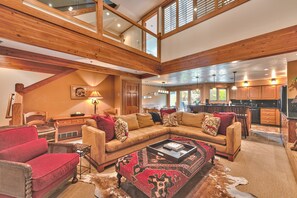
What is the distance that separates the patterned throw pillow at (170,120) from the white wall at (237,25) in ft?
7.36

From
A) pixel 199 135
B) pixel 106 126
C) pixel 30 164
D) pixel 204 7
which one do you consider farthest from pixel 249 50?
pixel 30 164

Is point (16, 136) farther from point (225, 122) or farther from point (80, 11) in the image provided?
point (225, 122)

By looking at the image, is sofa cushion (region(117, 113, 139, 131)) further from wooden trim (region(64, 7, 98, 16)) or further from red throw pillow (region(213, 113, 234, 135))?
wooden trim (region(64, 7, 98, 16))

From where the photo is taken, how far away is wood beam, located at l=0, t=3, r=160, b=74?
7.76ft

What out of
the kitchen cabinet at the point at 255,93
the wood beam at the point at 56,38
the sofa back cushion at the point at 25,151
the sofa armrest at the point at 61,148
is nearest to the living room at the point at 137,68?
the wood beam at the point at 56,38

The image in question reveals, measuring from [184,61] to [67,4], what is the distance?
3.74 metres

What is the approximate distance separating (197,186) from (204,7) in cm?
499

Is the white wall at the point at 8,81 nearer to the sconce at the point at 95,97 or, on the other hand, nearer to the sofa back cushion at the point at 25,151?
the sconce at the point at 95,97

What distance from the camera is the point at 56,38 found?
2.88 m

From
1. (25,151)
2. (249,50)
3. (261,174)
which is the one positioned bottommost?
(261,174)

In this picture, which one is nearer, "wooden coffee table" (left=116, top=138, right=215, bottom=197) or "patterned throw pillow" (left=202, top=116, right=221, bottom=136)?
"wooden coffee table" (left=116, top=138, right=215, bottom=197)

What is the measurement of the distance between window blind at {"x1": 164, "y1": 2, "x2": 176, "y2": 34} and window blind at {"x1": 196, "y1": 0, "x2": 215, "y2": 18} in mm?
988

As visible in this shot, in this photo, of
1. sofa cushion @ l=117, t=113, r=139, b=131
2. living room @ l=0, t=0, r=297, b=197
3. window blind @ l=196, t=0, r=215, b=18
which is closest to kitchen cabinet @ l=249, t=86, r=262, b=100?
living room @ l=0, t=0, r=297, b=197

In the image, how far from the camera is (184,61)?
4707 millimetres
